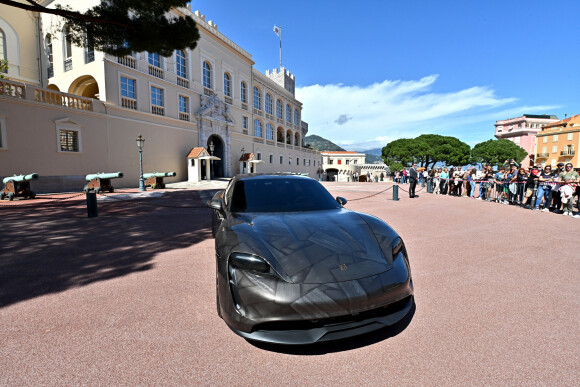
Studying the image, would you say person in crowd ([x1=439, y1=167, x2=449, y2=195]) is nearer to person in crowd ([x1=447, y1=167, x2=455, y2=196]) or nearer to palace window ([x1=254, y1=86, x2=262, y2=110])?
person in crowd ([x1=447, y1=167, x2=455, y2=196])

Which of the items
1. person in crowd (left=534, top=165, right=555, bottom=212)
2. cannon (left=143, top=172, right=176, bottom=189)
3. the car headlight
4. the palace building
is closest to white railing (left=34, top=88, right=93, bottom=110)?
the palace building

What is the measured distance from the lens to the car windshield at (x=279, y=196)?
3.25m

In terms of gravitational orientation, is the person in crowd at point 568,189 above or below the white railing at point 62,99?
below

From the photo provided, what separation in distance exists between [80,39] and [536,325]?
1446 cm

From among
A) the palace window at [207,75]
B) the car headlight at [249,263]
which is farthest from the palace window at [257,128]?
the car headlight at [249,263]

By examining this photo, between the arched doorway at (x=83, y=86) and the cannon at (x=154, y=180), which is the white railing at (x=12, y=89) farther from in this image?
the cannon at (x=154, y=180)

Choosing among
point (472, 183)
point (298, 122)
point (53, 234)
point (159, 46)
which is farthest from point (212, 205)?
point (298, 122)

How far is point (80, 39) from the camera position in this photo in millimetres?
10094

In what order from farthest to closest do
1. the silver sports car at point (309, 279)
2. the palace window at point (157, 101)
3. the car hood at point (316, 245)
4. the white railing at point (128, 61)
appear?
the palace window at point (157, 101)
the white railing at point (128, 61)
the car hood at point (316, 245)
the silver sports car at point (309, 279)

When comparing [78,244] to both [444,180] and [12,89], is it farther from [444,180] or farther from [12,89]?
[444,180]

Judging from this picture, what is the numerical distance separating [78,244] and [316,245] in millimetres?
4991

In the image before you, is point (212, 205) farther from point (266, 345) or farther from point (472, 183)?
point (472, 183)

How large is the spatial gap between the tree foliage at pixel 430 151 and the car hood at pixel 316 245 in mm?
66738

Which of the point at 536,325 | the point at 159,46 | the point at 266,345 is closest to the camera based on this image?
the point at 266,345
